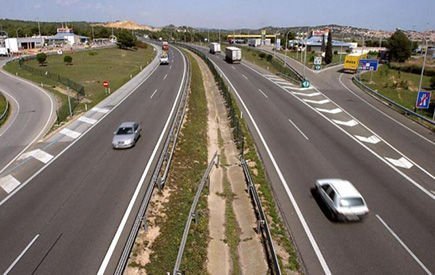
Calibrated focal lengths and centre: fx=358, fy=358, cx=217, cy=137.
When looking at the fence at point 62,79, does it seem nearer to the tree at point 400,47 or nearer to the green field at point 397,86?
the green field at point 397,86

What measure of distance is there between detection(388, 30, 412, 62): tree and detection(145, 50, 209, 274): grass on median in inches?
3543

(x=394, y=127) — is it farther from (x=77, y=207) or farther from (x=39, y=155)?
(x=39, y=155)

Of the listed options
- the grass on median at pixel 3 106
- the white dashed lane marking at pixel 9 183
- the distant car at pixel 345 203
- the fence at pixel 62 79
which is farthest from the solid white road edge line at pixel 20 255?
the fence at pixel 62 79

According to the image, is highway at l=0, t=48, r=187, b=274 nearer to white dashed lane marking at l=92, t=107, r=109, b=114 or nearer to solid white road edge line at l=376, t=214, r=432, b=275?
white dashed lane marking at l=92, t=107, r=109, b=114

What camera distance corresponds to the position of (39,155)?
26312mm

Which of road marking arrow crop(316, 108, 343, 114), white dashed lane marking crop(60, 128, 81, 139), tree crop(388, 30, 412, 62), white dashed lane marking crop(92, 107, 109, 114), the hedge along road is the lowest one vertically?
the hedge along road

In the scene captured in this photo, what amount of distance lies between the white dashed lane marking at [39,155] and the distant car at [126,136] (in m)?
4.68

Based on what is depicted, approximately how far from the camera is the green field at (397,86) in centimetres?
5022

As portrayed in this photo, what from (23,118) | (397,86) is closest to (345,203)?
(23,118)

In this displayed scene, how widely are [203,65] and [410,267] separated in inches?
2841

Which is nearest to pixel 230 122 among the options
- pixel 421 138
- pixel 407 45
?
pixel 421 138

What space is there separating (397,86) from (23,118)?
192 ft

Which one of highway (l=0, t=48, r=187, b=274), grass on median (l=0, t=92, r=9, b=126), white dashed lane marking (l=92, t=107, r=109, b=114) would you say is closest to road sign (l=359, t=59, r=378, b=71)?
highway (l=0, t=48, r=187, b=274)

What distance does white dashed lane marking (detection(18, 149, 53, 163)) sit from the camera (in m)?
25.3
